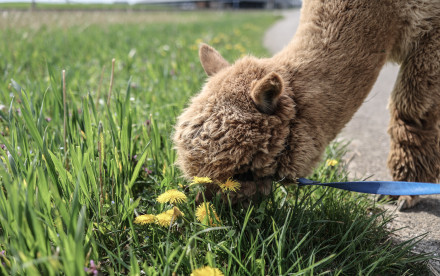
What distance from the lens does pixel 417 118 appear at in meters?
2.38

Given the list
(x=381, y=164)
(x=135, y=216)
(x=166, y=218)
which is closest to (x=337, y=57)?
(x=166, y=218)

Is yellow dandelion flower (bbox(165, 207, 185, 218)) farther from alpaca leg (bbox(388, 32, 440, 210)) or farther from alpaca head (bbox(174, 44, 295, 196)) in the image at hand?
alpaca leg (bbox(388, 32, 440, 210))

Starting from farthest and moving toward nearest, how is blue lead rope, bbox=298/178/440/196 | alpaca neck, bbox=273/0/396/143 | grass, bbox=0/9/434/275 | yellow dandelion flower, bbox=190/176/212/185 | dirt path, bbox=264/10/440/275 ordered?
dirt path, bbox=264/10/440/275, alpaca neck, bbox=273/0/396/143, blue lead rope, bbox=298/178/440/196, yellow dandelion flower, bbox=190/176/212/185, grass, bbox=0/9/434/275

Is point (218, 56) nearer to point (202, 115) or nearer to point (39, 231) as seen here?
point (202, 115)

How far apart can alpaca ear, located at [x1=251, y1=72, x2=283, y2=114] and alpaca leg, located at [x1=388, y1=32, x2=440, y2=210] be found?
112cm

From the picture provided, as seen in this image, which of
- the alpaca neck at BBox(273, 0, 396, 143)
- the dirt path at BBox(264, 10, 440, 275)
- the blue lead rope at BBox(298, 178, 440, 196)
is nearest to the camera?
the blue lead rope at BBox(298, 178, 440, 196)

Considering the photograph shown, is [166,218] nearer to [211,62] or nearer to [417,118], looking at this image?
[211,62]

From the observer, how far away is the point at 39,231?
1.24 m

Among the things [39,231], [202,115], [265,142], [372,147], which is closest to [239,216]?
[265,142]

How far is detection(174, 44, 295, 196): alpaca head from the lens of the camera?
1.73 metres

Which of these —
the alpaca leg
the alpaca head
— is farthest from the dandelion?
the alpaca leg

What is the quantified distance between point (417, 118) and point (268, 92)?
1.26 metres

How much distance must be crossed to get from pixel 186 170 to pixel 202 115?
11.7 inches

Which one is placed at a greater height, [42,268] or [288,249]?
[42,268]
